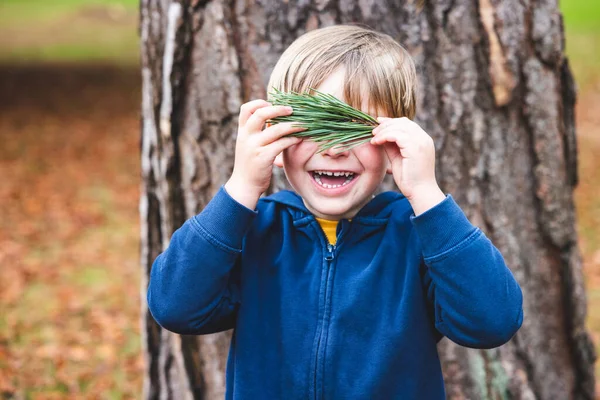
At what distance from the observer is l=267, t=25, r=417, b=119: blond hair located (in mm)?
1804

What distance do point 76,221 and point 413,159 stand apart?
19.9 ft

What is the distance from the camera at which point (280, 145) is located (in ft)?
5.92

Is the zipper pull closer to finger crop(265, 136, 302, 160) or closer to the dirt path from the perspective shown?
finger crop(265, 136, 302, 160)

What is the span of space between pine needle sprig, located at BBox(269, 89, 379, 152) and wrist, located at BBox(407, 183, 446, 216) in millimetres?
197

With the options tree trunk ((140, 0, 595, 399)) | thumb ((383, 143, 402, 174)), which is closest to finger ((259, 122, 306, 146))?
thumb ((383, 143, 402, 174))

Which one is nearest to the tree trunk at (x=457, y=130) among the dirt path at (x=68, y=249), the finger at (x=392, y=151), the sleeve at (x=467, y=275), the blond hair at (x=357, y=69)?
the blond hair at (x=357, y=69)

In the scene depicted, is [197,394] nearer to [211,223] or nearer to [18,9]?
[211,223]

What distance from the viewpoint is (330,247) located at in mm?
1898

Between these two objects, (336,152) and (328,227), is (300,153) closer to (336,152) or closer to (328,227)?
(336,152)

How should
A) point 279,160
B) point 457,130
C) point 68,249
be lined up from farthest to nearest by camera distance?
point 68,249, point 457,130, point 279,160

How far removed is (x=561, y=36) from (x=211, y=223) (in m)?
1.72

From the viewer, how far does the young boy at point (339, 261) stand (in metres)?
1.75

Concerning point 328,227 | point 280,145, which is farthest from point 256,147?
point 328,227

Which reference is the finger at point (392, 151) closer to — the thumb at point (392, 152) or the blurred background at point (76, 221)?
the thumb at point (392, 152)
